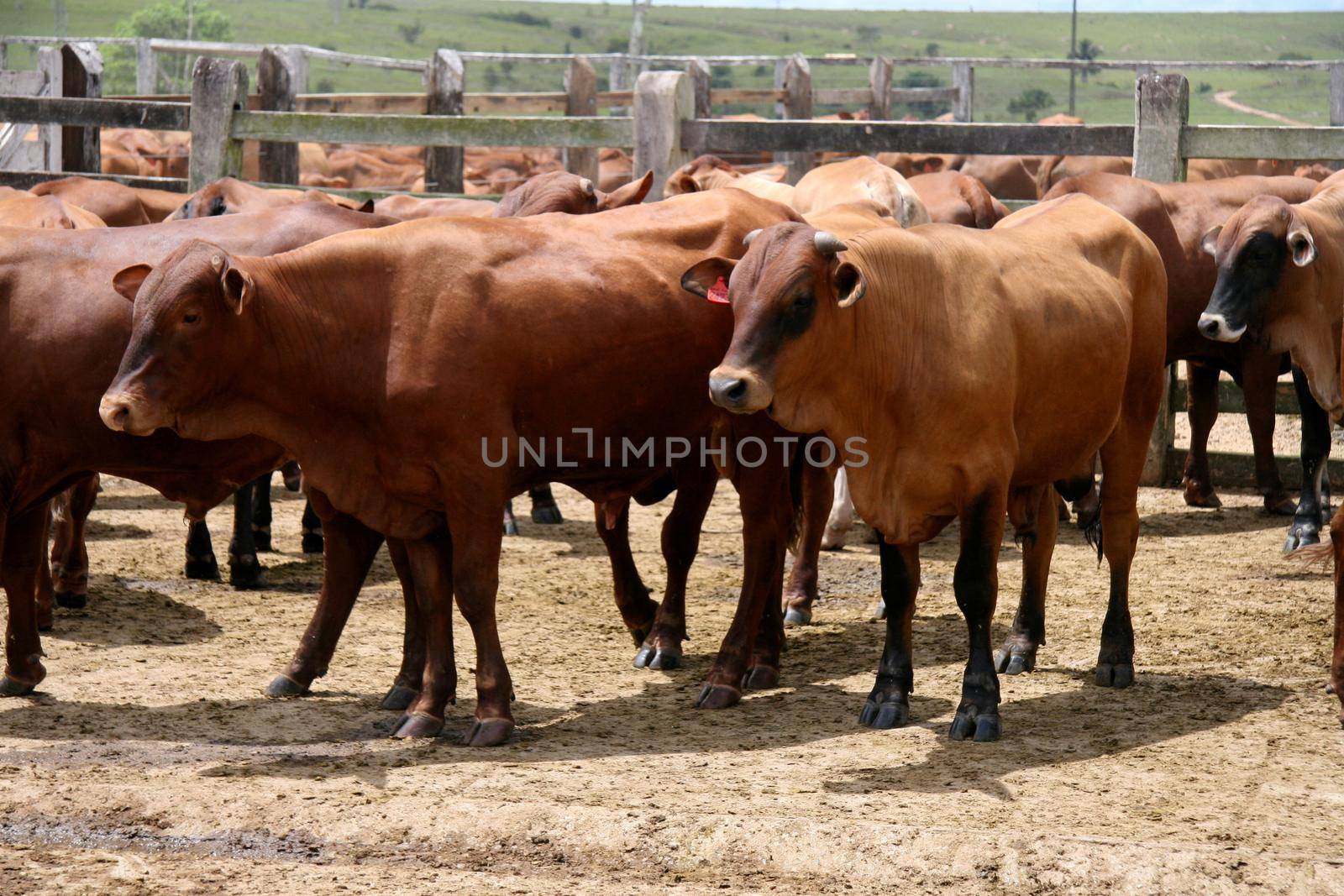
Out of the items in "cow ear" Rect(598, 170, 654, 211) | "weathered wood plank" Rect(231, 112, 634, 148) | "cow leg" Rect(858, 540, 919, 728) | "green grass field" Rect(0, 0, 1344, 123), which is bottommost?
"cow leg" Rect(858, 540, 919, 728)

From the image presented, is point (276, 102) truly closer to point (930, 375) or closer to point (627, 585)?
point (627, 585)

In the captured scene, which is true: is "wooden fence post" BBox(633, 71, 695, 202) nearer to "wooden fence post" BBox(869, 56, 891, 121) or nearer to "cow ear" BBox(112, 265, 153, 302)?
"cow ear" BBox(112, 265, 153, 302)

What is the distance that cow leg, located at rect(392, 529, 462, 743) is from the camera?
6031 millimetres

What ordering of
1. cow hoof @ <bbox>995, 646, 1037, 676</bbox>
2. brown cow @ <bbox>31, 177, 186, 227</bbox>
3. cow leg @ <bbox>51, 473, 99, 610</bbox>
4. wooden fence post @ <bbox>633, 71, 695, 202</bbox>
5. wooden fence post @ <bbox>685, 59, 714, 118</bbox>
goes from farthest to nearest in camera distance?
1. wooden fence post @ <bbox>685, 59, 714, 118</bbox>
2. wooden fence post @ <bbox>633, 71, 695, 202</bbox>
3. brown cow @ <bbox>31, 177, 186, 227</bbox>
4. cow leg @ <bbox>51, 473, 99, 610</bbox>
5. cow hoof @ <bbox>995, 646, 1037, 676</bbox>

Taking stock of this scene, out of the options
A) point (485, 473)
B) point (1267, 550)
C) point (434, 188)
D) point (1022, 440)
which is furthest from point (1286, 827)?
point (434, 188)

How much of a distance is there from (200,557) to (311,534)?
88 cm

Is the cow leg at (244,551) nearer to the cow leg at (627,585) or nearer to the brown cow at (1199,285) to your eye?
the cow leg at (627,585)

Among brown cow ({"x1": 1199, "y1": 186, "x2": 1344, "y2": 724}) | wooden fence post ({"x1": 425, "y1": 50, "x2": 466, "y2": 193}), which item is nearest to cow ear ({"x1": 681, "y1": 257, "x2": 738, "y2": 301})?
brown cow ({"x1": 1199, "y1": 186, "x2": 1344, "y2": 724})

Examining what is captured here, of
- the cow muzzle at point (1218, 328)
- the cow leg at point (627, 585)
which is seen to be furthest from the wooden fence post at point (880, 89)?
the cow leg at point (627, 585)

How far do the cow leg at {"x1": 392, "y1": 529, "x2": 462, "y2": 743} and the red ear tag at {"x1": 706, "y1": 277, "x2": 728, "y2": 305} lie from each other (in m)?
1.27

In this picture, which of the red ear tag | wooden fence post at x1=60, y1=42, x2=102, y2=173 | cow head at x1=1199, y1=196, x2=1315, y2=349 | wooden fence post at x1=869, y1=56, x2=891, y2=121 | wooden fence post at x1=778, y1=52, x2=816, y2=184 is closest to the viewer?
the red ear tag

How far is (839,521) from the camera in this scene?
967 cm

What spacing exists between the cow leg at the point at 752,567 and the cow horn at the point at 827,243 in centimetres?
117

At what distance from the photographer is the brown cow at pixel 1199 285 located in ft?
32.2
